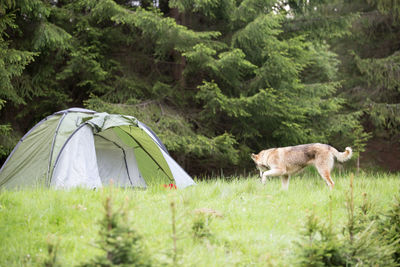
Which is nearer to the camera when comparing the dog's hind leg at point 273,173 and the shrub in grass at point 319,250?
the shrub in grass at point 319,250

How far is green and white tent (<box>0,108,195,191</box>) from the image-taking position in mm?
5867

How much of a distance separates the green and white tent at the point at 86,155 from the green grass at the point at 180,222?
969 mm

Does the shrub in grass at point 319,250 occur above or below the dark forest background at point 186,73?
below

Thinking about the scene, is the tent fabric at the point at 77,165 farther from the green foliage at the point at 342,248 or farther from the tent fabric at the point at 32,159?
the green foliage at the point at 342,248

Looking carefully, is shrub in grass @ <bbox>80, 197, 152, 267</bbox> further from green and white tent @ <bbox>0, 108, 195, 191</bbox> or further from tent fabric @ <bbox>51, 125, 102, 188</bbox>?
green and white tent @ <bbox>0, 108, 195, 191</bbox>

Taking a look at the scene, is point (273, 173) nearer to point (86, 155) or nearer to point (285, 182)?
point (285, 182)

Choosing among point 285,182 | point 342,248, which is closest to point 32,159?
point 285,182

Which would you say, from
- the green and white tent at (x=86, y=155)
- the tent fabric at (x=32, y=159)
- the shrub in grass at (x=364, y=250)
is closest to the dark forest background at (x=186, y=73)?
the green and white tent at (x=86, y=155)

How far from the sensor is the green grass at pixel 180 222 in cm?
316

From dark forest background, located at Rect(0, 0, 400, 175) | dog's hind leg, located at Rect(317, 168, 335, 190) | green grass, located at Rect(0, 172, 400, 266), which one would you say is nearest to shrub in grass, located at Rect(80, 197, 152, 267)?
green grass, located at Rect(0, 172, 400, 266)

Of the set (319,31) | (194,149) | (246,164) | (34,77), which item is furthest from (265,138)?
(34,77)

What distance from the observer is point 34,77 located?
29.8 feet

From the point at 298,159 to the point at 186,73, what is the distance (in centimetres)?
453

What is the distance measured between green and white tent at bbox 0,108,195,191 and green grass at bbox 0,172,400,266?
0.97 meters
